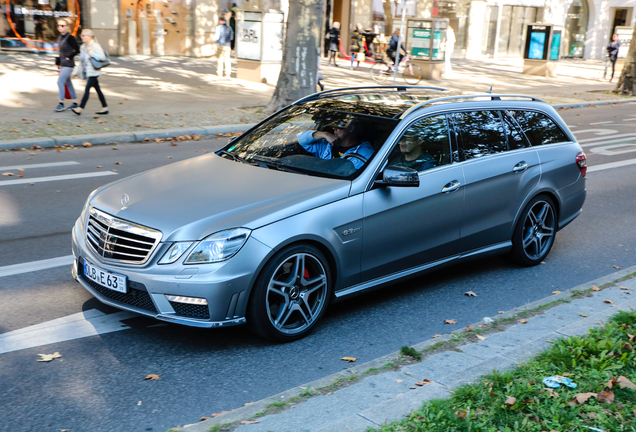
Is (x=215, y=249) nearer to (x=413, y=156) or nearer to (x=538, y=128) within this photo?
(x=413, y=156)

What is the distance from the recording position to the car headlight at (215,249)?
4.36 metres

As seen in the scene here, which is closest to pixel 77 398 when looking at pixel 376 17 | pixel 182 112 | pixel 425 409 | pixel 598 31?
pixel 425 409

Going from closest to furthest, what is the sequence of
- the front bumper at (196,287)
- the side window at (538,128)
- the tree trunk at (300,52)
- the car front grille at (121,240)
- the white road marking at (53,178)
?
the front bumper at (196,287)
the car front grille at (121,240)
the side window at (538,128)
the white road marking at (53,178)
the tree trunk at (300,52)

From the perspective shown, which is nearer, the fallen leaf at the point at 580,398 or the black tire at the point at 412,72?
the fallen leaf at the point at 580,398

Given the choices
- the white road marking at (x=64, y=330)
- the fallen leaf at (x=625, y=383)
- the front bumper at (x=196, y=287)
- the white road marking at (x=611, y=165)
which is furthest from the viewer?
the white road marking at (x=611, y=165)

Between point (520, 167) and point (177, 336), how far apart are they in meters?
3.46

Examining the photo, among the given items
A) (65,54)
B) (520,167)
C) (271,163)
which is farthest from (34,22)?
(520,167)

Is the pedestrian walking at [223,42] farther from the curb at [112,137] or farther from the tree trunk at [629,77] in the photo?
the tree trunk at [629,77]

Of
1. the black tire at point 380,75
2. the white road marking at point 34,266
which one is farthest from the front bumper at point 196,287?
the black tire at point 380,75

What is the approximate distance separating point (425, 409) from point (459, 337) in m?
1.25

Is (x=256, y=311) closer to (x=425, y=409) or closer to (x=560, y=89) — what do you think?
(x=425, y=409)

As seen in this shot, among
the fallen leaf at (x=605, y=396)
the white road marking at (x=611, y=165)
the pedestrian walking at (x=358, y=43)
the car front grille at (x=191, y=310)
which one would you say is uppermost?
the pedestrian walking at (x=358, y=43)

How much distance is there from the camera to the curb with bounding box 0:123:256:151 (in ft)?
39.5

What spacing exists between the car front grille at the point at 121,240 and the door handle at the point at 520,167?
3.42 metres
